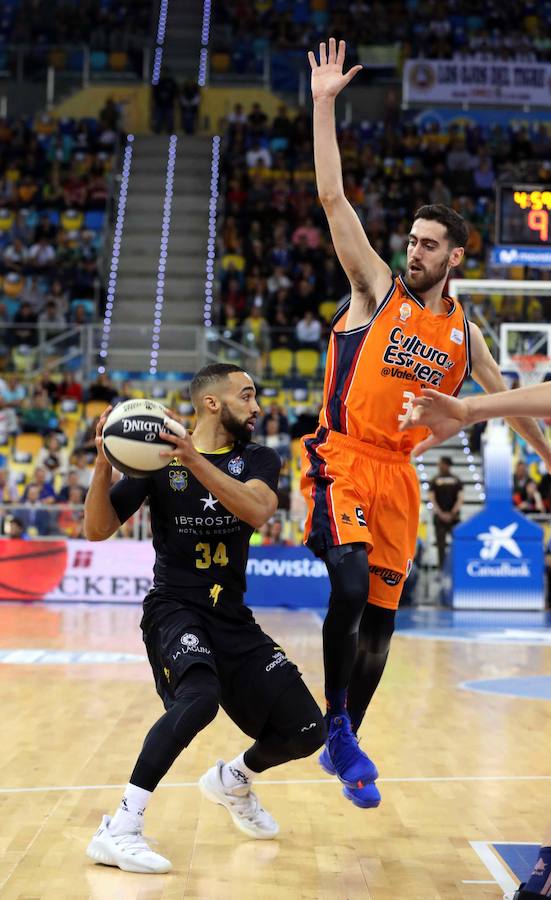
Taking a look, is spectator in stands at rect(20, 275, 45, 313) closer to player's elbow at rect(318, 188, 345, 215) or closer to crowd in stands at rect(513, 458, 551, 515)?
crowd in stands at rect(513, 458, 551, 515)

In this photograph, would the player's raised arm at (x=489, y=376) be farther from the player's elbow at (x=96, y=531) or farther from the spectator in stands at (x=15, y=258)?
the spectator in stands at (x=15, y=258)

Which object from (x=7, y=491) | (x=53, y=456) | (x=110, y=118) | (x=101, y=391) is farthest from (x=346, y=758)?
(x=110, y=118)

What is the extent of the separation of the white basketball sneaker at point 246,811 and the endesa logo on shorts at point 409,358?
1.98 metres

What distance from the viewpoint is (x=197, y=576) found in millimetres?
5391

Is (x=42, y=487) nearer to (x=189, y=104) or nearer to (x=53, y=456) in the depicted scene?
(x=53, y=456)

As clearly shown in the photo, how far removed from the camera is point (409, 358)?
Result: 5.64m

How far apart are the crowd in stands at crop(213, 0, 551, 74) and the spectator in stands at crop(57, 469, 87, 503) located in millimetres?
13534

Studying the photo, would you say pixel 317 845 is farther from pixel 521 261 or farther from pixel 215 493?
pixel 521 261

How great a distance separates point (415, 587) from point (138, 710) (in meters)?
8.92

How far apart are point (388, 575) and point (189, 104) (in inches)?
939

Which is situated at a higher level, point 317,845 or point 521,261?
point 521,261

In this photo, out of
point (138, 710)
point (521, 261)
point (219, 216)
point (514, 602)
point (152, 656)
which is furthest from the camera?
point (219, 216)

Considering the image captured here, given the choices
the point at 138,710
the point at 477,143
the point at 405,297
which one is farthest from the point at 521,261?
the point at 477,143

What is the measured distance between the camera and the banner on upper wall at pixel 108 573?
16484mm
